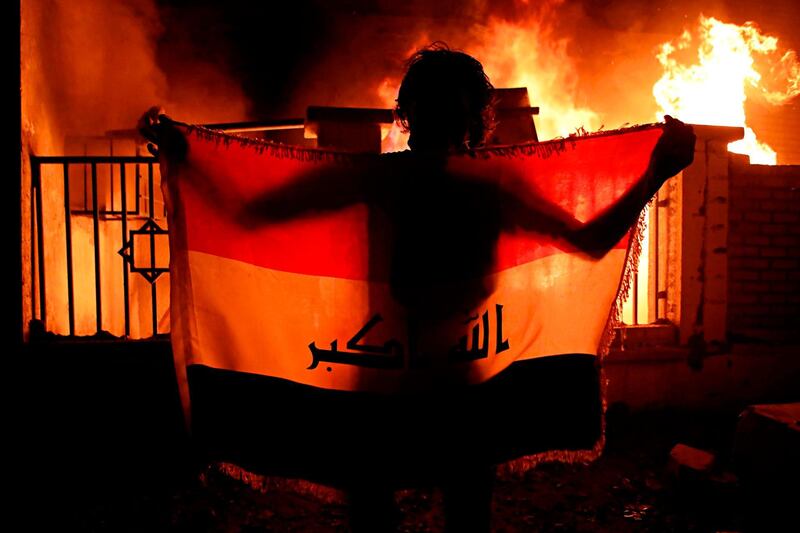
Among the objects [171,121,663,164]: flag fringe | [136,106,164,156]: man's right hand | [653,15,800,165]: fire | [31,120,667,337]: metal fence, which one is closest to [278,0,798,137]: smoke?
[653,15,800,165]: fire

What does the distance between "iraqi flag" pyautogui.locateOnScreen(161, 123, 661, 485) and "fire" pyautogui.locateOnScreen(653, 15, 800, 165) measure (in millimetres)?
7691

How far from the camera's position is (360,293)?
247cm

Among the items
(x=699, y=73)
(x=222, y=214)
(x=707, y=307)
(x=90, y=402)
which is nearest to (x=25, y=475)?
(x=90, y=402)

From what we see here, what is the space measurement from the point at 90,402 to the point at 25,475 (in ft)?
2.48

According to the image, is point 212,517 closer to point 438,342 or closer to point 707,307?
point 438,342

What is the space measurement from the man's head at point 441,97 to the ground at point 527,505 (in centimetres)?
277

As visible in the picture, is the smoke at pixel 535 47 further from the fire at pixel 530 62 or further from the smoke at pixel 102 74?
the smoke at pixel 102 74

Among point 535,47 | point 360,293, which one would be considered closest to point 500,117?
point 360,293

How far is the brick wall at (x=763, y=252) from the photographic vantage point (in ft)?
18.3

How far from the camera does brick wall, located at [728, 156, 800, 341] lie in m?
5.59

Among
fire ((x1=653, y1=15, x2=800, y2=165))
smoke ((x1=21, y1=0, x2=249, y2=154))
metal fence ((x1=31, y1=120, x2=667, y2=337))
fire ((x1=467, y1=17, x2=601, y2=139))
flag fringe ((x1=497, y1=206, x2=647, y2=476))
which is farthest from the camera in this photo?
fire ((x1=467, y1=17, x2=601, y2=139))

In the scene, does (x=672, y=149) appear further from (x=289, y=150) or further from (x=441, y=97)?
(x=289, y=150)

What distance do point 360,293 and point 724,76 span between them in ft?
37.4

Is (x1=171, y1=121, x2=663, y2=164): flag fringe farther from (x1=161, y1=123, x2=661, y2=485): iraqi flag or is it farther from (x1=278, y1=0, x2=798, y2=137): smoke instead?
(x1=278, y1=0, x2=798, y2=137): smoke
